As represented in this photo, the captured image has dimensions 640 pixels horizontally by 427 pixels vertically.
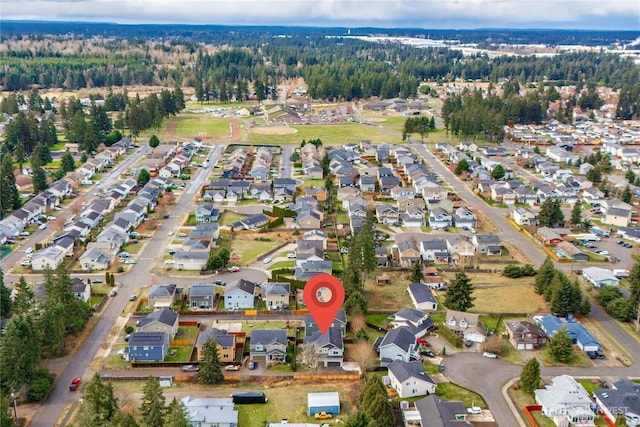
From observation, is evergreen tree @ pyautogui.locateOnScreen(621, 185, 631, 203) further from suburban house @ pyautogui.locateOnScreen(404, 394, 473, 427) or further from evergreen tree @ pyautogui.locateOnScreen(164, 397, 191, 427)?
evergreen tree @ pyautogui.locateOnScreen(164, 397, 191, 427)

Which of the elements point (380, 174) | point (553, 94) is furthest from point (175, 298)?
point (553, 94)

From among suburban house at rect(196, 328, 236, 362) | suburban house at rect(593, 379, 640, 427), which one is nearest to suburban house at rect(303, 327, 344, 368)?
suburban house at rect(196, 328, 236, 362)

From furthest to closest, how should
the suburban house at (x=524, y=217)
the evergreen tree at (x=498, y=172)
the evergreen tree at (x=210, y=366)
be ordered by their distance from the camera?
the evergreen tree at (x=498, y=172) → the suburban house at (x=524, y=217) → the evergreen tree at (x=210, y=366)

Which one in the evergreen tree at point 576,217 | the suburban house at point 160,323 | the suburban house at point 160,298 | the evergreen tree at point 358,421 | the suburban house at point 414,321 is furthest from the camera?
the evergreen tree at point 576,217

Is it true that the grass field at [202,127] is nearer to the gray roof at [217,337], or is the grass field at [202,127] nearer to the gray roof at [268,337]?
the gray roof at [217,337]

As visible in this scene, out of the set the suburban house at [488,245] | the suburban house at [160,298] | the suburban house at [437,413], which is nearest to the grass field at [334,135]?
the suburban house at [488,245]

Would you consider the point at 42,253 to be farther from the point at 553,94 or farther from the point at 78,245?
the point at 553,94

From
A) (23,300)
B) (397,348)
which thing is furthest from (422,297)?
(23,300)
